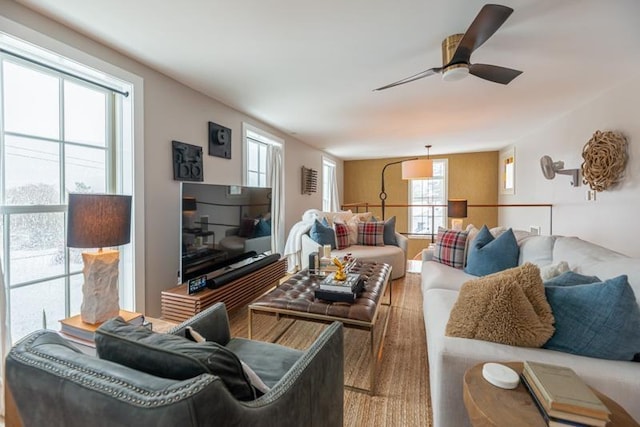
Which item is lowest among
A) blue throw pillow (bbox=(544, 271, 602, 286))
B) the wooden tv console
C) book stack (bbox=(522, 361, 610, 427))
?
the wooden tv console

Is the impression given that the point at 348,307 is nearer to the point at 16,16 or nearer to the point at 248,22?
the point at 248,22

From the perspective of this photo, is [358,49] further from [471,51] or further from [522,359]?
[522,359]

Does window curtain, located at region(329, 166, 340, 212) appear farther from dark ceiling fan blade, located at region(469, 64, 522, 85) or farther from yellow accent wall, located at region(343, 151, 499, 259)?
dark ceiling fan blade, located at region(469, 64, 522, 85)

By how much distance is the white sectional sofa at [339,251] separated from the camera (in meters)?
4.01

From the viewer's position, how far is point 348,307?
6.26 ft

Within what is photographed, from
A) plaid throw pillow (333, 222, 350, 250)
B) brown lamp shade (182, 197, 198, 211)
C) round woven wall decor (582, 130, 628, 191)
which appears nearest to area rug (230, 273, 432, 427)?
brown lamp shade (182, 197, 198, 211)

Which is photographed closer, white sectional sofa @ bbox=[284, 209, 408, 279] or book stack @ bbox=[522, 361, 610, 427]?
book stack @ bbox=[522, 361, 610, 427]

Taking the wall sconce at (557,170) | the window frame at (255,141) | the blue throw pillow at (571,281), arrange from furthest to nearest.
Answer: the window frame at (255,141) < the wall sconce at (557,170) < the blue throw pillow at (571,281)

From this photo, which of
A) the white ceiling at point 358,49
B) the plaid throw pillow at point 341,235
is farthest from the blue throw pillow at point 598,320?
the plaid throw pillow at point 341,235

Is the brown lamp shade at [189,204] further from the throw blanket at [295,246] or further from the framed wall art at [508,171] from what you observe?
the framed wall art at [508,171]

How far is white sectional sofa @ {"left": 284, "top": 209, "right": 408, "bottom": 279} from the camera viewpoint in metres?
4.01

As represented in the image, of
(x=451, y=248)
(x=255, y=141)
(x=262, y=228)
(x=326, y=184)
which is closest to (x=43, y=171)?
(x=262, y=228)

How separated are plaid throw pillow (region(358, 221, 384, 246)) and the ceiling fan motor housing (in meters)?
2.72

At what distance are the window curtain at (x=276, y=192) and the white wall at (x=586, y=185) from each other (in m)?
3.92
